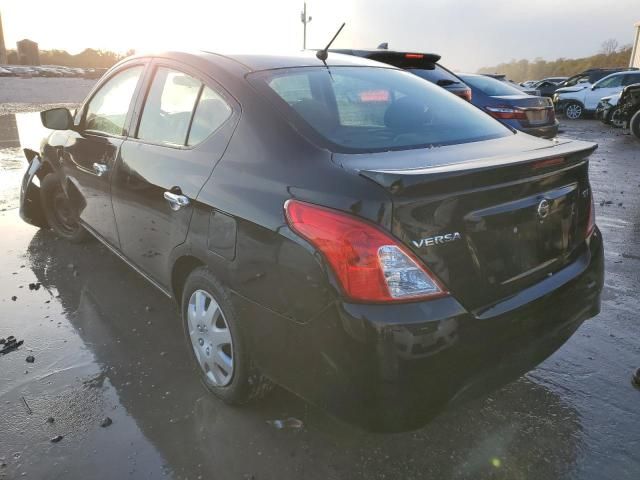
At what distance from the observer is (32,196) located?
470 cm

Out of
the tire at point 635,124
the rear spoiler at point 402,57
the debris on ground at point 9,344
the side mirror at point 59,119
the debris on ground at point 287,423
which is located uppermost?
the rear spoiler at point 402,57

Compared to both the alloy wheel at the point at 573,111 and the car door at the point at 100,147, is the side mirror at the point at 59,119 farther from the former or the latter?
the alloy wheel at the point at 573,111

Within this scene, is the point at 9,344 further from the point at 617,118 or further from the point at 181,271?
the point at 617,118

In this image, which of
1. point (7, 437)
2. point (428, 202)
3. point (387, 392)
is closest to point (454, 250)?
point (428, 202)

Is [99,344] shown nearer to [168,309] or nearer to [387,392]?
[168,309]

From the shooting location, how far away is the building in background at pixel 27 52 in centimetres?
3278

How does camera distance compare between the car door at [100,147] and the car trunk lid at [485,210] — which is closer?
the car trunk lid at [485,210]

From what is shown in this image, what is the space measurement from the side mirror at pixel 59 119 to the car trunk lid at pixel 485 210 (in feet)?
9.10

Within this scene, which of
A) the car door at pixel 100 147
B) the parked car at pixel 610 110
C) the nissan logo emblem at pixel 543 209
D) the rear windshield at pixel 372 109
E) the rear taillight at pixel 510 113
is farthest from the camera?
the parked car at pixel 610 110

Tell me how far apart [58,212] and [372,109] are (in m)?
3.52

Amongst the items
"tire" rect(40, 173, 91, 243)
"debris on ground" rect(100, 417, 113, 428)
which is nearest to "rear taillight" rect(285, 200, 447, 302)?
"debris on ground" rect(100, 417, 113, 428)

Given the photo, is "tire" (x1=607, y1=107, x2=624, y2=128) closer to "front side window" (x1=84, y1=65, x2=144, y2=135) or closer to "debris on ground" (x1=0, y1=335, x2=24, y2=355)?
"front side window" (x1=84, y1=65, x2=144, y2=135)

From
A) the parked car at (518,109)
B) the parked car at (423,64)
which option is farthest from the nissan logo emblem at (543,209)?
the parked car at (518,109)

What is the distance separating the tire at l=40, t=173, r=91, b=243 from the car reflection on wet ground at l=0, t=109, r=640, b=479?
1.13m
